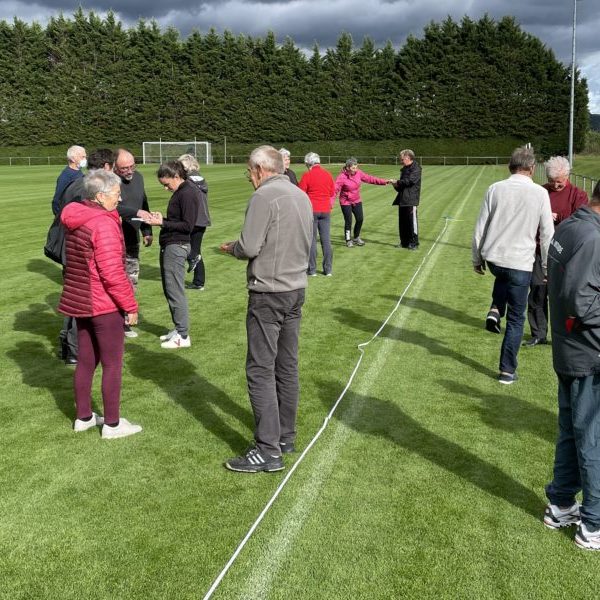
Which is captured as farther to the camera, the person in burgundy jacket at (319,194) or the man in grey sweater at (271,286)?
the person in burgundy jacket at (319,194)

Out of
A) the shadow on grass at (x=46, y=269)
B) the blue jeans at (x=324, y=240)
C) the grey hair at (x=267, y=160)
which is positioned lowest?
the shadow on grass at (x=46, y=269)

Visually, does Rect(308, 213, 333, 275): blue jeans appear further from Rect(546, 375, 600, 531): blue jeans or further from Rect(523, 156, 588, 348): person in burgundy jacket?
Rect(546, 375, 600, 531): blue jeans

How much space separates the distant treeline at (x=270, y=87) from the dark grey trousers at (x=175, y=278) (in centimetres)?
5446

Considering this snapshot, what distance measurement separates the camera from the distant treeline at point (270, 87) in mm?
56031

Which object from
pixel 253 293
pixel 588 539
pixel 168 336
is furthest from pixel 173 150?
pixel 588 539

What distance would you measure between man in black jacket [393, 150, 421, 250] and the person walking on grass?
472cm

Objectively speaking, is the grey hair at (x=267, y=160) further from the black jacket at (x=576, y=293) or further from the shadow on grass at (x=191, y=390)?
the shadow on grass at (x=191, y=390)

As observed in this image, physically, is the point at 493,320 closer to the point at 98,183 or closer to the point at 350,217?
the point at 98,183

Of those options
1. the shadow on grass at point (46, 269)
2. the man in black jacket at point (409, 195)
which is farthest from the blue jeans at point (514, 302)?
the man in black jacket at point (409, 195)

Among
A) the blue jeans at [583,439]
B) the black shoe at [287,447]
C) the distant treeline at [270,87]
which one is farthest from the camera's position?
the distant treeline at [270,87]

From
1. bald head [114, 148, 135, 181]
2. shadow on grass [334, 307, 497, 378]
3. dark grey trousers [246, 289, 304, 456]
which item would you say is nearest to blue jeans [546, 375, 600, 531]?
dark grey trousers [246, 289, 304, 456]

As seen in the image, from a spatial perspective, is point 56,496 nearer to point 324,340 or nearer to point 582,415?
point 582,415

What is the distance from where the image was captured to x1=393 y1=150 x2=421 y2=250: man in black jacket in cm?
1252

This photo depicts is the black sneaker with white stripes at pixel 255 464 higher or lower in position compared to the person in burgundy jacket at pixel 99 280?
lower
